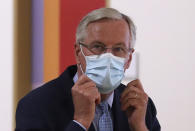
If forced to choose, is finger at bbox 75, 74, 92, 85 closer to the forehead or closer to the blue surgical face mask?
the blue surgical face mask

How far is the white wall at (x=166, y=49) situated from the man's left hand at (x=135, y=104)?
754 millimetres

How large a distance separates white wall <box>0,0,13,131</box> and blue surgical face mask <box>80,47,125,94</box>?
0.86 meters

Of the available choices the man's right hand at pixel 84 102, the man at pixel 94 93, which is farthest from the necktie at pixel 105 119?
the man's right hand at pixel 84 102

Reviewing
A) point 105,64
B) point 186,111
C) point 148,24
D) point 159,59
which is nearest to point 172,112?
point 186,111

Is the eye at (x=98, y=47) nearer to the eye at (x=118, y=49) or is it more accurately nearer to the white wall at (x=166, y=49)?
the eye at (x=118, y=49)

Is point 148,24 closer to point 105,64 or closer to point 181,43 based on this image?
point 181,43

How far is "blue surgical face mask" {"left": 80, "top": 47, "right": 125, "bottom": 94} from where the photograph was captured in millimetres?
1288

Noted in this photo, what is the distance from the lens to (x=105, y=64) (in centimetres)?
129

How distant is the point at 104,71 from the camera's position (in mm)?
1301

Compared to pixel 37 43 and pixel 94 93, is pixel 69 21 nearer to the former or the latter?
pixel 37 43

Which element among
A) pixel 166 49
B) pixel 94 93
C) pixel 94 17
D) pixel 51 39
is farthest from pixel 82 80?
pixel 166 49

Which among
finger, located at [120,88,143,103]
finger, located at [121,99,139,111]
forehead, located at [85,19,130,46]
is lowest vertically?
finger, located at [121,99,139,111]

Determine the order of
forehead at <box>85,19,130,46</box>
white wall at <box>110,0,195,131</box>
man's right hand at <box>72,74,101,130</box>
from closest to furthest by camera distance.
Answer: man's right hand at <box>72,74,101,130</box>, forehead at <box>85,19,130,46</box>, white wall at <box>110,0,195,131</box>

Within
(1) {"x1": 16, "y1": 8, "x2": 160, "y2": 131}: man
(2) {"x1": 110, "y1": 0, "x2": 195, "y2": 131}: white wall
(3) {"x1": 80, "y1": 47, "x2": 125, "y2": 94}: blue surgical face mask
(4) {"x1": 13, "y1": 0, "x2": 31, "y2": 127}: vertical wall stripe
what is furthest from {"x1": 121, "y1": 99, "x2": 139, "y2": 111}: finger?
(4) {"x1": 13, "y1": 0, "x2": 31, "y2": 127}: vertical wall stripe
